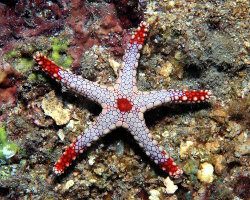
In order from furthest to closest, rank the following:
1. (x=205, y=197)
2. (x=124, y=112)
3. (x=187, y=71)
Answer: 1. (x=187, y=71)
2. (x=205, y=197)
3. (x=124, y=112)

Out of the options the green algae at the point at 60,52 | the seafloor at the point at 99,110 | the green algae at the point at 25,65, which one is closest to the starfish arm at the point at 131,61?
the seafloor at the point at 99,110

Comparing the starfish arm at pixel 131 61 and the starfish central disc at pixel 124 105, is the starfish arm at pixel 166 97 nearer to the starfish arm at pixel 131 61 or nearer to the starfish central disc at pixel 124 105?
the starfish central disc at pixel 124 105

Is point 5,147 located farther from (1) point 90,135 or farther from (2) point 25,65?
(1) point 90,135

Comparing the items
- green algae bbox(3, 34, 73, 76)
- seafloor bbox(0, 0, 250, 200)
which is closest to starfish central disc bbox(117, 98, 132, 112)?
seafloor bbox(0, 0, 250, 200)

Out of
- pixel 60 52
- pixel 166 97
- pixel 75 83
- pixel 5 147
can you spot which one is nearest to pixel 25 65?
pixel 60 52

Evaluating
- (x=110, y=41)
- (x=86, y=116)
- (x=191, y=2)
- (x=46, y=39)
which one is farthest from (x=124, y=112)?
(x=191, y=2)

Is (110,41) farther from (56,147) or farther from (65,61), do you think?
(56,147)
